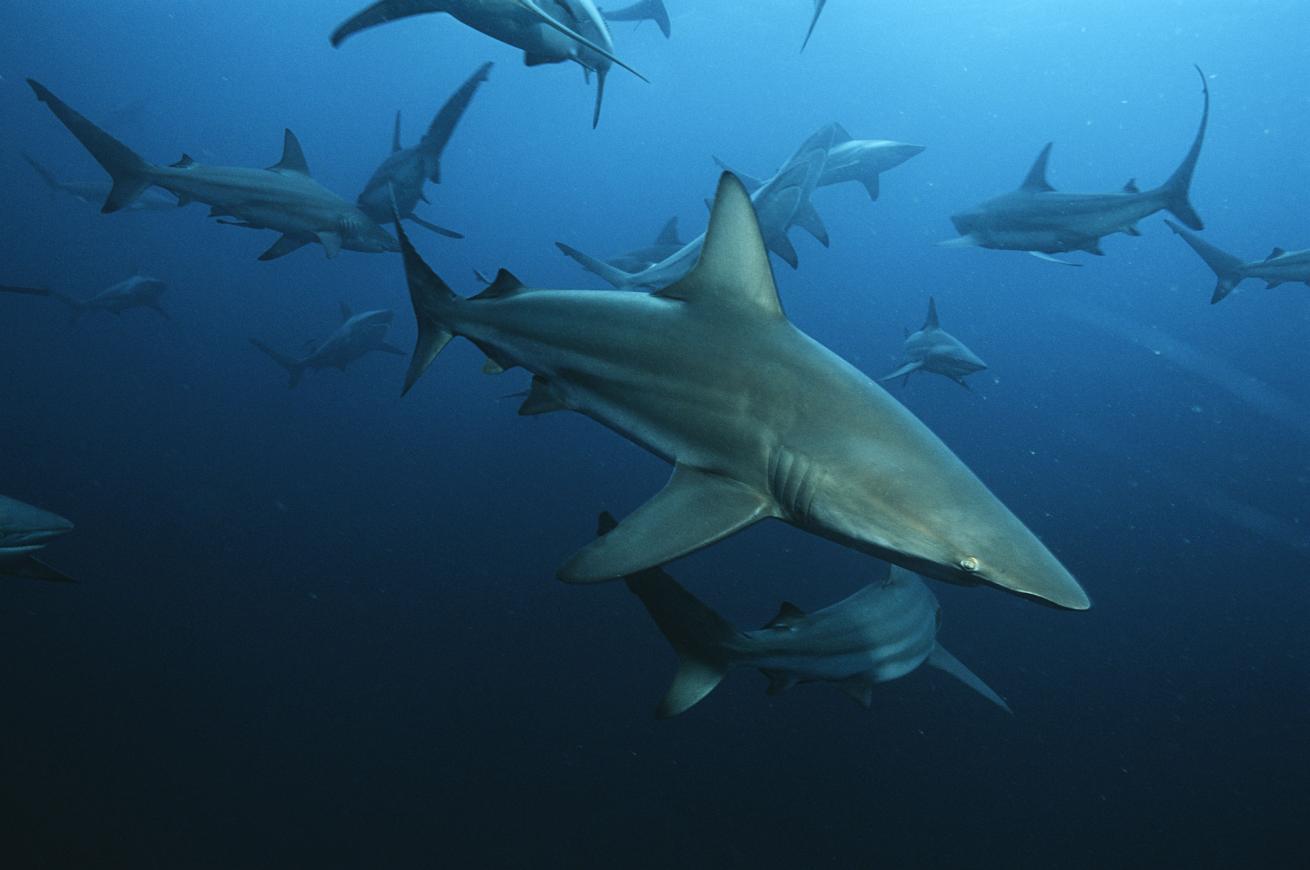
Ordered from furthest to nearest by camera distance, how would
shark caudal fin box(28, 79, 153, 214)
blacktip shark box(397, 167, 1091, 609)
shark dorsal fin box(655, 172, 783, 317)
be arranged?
shark caudal fin box(28, 79, 153, 214) → shark dorsal fin box(655, 172, 783, 317) → blacktip shark box(397, 167, 1091, 609)

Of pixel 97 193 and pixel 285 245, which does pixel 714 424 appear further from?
pixel 97 193

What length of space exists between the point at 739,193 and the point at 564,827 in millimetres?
6972

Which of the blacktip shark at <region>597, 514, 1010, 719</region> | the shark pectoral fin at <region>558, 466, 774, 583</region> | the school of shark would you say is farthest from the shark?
the shark pectoral fin at <region>558, 466, 774, 583</region>

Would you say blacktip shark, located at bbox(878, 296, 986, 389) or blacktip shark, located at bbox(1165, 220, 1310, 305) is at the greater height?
blacktip shark, located at bbox(1165, 220, 1310, 305)

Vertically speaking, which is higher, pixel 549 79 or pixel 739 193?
pixel 739 193

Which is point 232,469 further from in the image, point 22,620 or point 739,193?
point 739,193

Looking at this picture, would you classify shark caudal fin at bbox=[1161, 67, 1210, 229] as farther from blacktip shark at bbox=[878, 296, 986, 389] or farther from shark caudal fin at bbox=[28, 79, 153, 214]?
shark caudal fin at bbox=[28, 79, 153, 214]

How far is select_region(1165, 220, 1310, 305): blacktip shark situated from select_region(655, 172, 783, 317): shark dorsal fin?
5.40 metres

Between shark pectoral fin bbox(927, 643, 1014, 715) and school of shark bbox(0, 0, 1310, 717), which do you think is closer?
school of shark bbox(0, 0, 1310, 717)

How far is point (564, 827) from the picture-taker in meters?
7.34

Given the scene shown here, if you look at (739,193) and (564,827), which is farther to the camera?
(564,827)

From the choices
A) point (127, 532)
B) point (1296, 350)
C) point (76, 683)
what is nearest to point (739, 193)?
point (76, 683)

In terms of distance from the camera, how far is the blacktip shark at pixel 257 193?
4.83 m

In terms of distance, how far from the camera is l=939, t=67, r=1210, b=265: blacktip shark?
569cm
